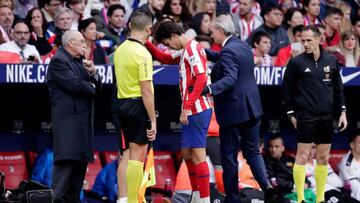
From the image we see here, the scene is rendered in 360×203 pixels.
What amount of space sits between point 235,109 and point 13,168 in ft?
12.2

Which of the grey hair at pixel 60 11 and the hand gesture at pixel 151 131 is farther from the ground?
the grey hair at pixel 60 11

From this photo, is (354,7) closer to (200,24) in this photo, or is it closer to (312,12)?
(312,12)

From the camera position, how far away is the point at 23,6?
16.0m

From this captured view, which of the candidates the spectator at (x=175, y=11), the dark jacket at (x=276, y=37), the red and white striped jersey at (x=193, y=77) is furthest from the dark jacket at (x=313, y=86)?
the spectator at (x=175, y=11)

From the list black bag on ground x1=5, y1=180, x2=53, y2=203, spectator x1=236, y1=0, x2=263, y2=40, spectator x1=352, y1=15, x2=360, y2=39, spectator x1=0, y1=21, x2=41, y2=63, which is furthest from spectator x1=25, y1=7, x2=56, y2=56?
spectator x1=352, y1=15, x2=360, y2=39

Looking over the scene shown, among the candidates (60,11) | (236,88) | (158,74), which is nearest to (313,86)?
(236,88)

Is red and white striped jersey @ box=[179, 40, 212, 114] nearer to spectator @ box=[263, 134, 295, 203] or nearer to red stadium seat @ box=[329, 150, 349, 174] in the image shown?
spectator @ box=[263, 134, 295, 203]

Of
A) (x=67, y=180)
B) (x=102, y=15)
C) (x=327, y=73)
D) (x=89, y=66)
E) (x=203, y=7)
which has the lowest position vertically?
(x=67, y=180)

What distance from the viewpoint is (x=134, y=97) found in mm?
11688

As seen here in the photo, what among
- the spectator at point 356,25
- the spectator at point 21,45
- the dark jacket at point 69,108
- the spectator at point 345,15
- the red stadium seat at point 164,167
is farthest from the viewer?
the spectator at point 345,15

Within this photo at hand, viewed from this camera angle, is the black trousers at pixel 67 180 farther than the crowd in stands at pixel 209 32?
No

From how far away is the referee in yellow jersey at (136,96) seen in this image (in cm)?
1160

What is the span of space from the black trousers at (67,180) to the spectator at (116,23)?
355 cm

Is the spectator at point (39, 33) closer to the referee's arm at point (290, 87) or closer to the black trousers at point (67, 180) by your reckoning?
the black trousers at point (67, 180)
